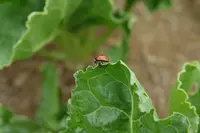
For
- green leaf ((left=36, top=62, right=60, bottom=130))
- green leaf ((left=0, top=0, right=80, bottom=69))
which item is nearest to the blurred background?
green leaf ((left=36, top=62, right=60, bottom=130))

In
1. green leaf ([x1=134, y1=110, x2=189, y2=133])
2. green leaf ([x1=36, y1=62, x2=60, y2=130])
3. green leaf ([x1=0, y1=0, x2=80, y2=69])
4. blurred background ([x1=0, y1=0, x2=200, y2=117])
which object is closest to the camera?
green leaf ([x1=134, y1=110, x2=189, y2=133])

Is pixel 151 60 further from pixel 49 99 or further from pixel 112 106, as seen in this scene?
pixel 112 106

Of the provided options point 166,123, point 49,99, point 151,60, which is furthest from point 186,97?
point 151,60

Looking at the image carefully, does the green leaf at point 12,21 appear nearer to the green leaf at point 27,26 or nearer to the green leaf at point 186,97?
the green leaf at point 27,26

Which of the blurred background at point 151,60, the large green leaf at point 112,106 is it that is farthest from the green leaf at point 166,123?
the blurred background at point 151,60

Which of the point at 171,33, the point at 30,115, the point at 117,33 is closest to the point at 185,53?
the point at 171,33

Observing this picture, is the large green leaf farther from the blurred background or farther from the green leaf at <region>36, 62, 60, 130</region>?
the blurred background

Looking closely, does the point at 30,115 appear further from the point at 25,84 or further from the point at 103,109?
the point at 103,109
